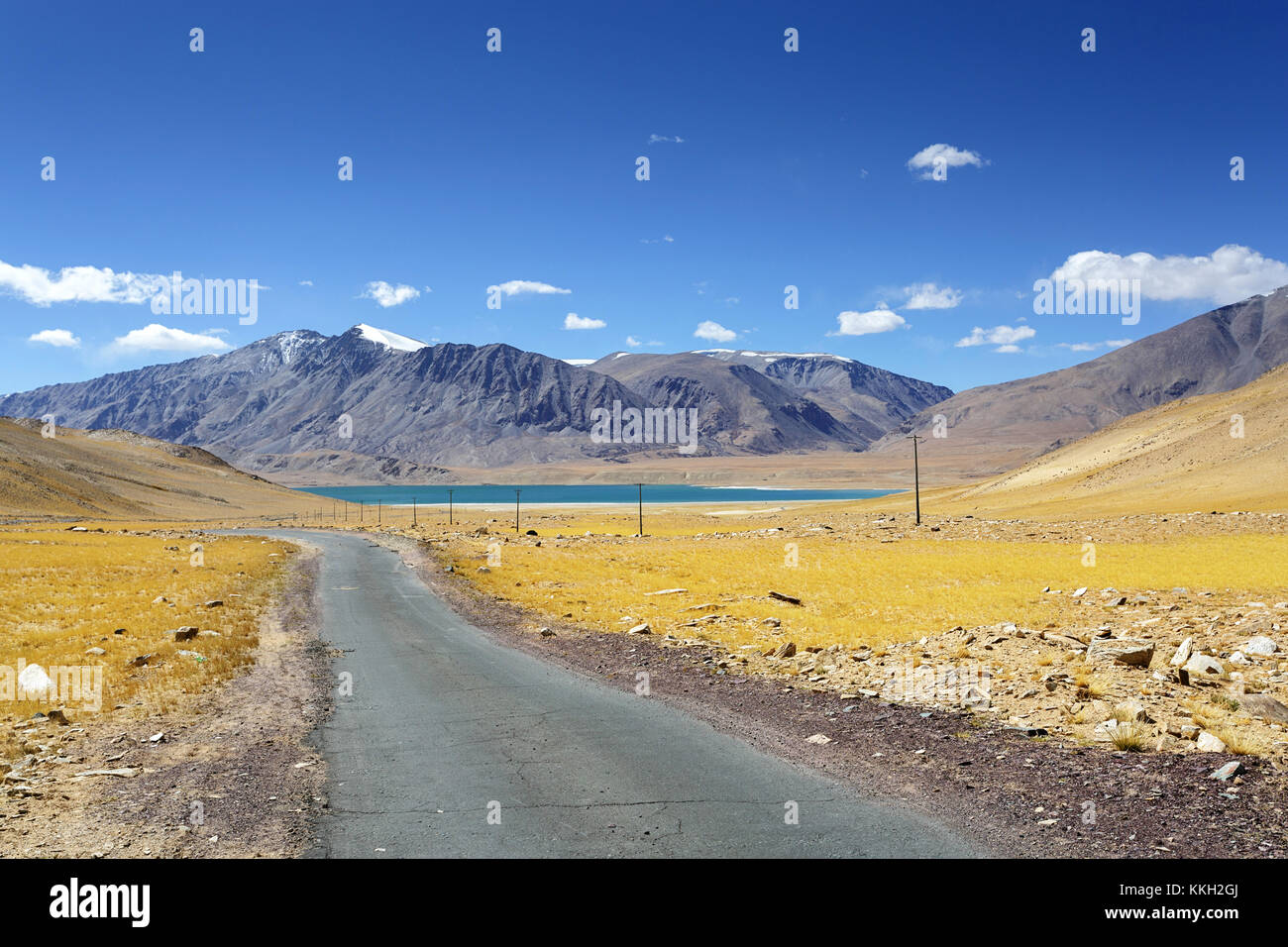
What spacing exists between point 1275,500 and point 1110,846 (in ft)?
246

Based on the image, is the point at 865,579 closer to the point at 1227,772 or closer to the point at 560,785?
the point at 1227,772

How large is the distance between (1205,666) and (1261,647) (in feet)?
6.94

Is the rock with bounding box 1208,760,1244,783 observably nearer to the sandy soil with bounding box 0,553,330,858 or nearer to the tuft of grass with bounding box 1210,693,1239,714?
the tuft of grass with bounding box 1210,693,1239,714

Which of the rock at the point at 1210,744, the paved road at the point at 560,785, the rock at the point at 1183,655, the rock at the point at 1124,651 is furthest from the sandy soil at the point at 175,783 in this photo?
the rock at the point at 1183,655

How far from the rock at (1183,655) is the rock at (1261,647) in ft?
3.36

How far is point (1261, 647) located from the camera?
15992mm

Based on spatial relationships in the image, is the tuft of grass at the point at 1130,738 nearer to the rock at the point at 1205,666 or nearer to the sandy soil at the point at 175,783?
the rock at the point at 1205,666

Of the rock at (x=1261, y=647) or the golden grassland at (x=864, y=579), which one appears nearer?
the rock at (x=1261, y=647)

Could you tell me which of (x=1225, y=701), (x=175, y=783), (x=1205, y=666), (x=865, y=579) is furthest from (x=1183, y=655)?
(x=865, y=579)

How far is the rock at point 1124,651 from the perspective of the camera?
51.4 feet

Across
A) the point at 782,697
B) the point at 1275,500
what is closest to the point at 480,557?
the point at 782,697

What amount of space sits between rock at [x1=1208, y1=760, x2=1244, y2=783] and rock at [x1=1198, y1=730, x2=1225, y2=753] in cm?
77

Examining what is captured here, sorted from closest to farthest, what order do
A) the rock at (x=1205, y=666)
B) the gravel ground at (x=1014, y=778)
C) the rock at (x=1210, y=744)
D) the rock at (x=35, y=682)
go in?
the gravel ground at (x=1014, y=778), the rock at (x=1210, y=744), the rock at (x=1205, y=666), the rock at (x=35, y=682)

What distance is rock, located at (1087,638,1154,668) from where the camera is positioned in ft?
51.4
